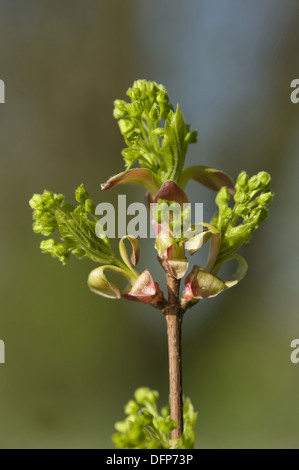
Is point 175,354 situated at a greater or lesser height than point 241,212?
lesser

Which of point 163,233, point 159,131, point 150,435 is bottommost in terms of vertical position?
point 150,435

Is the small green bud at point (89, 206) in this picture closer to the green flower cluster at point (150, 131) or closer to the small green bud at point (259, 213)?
the green flower cluster at point (150, 131)

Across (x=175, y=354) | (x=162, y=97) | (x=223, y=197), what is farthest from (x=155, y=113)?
(x=175, y=354)

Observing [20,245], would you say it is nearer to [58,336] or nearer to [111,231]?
[58,336]

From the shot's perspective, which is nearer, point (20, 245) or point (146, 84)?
point (146, 84)

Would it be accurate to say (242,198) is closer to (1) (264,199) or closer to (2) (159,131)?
(1) (264,199)

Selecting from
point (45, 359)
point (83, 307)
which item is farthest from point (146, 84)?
point (45, 359)
